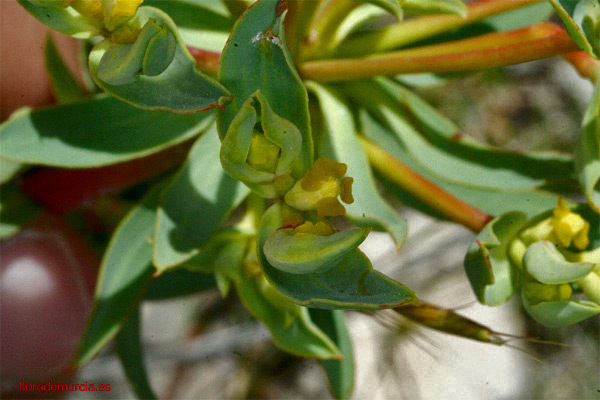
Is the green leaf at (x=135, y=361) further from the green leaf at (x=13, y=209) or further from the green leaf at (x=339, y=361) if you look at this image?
the green leaf at (x=339, y=361)

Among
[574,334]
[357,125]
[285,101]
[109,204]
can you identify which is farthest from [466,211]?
[109,204]

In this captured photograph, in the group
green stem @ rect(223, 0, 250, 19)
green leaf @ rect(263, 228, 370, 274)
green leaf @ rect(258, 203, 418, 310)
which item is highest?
green stem @ rect(223, 0, 250, 19)

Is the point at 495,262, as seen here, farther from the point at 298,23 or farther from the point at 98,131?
the point at 98,131

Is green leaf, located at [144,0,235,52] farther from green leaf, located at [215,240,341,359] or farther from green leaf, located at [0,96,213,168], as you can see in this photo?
green leaf, located at [215,240,341,359]

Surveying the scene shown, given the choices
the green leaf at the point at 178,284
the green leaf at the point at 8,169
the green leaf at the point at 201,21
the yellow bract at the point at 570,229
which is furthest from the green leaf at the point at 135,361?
the yellow bract at the point at 570,229

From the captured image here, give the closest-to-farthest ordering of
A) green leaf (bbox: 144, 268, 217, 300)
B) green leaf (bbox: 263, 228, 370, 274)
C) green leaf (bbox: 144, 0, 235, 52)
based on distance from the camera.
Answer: green leaf (bbox: 263, 228, 370, 274)
green leaf (bbox: 144, 0, 235, 52)
green leaf (bbox: 144, 268, 217, 300)

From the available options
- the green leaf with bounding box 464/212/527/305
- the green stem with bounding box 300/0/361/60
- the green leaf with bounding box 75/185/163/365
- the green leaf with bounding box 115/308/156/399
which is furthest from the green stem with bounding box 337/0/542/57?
the green leaf with bounding box 115/308/156/399

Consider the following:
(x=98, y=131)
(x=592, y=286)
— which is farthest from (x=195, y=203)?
(x=592, y=286)
